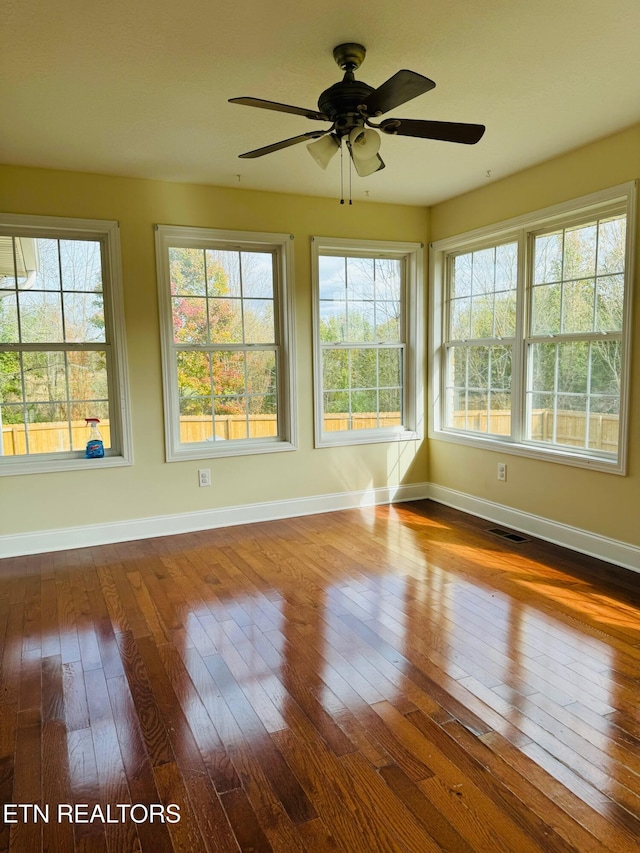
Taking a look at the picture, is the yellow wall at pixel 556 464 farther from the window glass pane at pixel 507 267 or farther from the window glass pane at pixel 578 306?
the window glass pane at pixel 578 306

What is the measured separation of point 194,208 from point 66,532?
2596mm

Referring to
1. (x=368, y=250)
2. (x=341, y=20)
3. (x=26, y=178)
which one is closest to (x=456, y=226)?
(x=368, y=250)

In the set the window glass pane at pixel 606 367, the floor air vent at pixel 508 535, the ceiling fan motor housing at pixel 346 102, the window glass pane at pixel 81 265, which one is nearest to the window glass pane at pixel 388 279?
the window glass pane at pixel 606 367

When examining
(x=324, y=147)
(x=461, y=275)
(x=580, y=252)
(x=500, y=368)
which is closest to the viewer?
(x=324, y=147)

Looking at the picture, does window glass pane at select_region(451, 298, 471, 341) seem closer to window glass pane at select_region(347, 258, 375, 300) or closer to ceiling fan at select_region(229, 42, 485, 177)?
window glass pane at select_region(347, 258, 375, 300)

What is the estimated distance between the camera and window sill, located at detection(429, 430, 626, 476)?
3670mm

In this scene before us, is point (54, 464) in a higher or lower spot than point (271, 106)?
lower

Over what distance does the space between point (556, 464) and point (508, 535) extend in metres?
0.65

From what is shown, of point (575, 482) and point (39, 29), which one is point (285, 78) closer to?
point (39, 29)

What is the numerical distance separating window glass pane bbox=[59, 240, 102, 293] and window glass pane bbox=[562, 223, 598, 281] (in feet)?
10.9

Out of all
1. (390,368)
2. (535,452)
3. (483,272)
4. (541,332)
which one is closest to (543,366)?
(541,332)

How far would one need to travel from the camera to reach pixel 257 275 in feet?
15.5

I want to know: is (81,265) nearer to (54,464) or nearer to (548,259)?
(54,464)

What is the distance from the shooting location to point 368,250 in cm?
502
